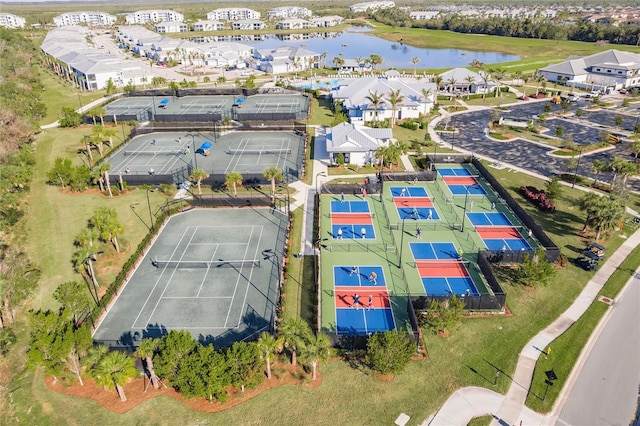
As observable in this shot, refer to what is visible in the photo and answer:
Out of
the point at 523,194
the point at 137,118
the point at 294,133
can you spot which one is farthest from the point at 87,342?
the point at 137,118

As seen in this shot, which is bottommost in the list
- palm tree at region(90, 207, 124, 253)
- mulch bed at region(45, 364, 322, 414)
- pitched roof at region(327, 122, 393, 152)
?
mulch bed at region(45, 364, 322, 414)

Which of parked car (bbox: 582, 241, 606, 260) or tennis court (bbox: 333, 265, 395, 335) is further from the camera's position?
parked car (bbox: 582, 241, 606, 260)

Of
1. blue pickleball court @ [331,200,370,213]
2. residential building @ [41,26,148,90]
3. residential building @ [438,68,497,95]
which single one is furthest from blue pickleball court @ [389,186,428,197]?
residential building @ [41,26,148,90]

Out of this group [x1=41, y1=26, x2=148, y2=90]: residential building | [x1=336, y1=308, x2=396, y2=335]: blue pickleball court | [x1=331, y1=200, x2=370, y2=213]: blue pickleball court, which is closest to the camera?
[x1=336, y1=308, x2=396, y2=335]: blue pickleball court

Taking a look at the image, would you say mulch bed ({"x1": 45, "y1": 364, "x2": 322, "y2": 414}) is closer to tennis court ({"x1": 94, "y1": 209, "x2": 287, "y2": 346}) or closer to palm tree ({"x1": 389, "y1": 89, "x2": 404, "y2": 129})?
tennis court ({"x1": 94, "y1": 209, "x2": 287, "y2": 346})

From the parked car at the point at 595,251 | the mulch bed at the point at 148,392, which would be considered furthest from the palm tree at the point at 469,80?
the mulch bed at the point at 148,392

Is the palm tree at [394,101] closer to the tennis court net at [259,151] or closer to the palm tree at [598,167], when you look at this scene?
the tennis court net at [259,151]
